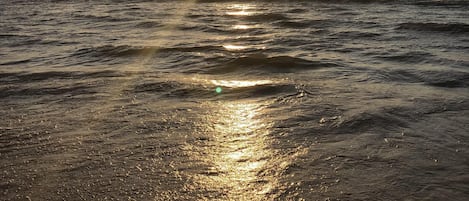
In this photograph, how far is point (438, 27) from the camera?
789cm

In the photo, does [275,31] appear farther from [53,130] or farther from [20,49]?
[53,130]

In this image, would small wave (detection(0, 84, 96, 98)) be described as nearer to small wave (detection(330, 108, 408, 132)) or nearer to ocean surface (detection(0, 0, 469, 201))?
ocean surface (detection(0, 0, 469, 201))

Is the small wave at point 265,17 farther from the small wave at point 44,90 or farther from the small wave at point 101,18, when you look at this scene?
the small wave at point 44,90

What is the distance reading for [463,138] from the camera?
303 centimetres

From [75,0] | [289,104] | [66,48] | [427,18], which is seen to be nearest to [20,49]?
[66,48]

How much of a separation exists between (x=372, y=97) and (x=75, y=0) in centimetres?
1323

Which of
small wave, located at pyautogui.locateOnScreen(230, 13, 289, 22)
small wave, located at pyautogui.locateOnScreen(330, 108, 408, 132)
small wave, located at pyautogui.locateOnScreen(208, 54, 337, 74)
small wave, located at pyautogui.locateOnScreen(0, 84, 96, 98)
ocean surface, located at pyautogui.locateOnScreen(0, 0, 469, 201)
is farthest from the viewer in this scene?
small wave, located at pyautogui.locateOnScreen(230, 13, 289, 22)

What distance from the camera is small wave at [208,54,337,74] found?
5277 millimetres

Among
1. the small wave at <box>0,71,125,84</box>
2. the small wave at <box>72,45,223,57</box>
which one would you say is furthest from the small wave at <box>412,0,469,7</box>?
the small wave at <box>0,71,125,84</box>

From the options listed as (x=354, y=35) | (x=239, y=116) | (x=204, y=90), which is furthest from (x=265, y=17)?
(x=239, y=116)

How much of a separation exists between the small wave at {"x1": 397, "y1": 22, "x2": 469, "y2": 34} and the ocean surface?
2.3 inches

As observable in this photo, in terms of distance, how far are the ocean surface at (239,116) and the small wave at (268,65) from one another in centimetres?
2

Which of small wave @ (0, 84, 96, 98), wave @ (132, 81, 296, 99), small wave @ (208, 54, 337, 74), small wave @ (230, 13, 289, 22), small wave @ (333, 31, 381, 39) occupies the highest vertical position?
small wave @ (0, 84, 96, 98)

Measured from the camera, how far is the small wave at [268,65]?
17.3ft
